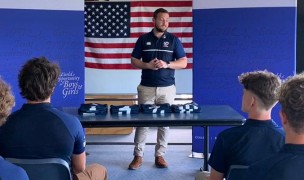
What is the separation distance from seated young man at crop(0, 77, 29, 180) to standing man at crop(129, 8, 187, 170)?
2.85 m

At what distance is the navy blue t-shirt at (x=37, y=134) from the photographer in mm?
2303

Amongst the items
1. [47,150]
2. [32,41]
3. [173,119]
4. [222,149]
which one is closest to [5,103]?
[47,150]

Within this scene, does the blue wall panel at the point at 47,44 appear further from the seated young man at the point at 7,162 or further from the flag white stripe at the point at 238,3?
the seated young man at the point at 7,162

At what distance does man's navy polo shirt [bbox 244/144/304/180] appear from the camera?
1476 mm

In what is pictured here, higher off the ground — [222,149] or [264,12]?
[264,12]

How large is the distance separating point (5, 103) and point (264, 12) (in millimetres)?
3726

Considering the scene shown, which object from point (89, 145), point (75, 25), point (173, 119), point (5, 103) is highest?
point (75, 25)

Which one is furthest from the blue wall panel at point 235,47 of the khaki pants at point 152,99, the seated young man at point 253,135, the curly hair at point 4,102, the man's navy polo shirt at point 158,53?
the curly hair at point 4,102

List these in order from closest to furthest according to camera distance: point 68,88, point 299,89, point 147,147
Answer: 1. point 299,89
2. point 68,88
3. point 147,147

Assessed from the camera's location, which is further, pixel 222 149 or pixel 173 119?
pixel 173 119

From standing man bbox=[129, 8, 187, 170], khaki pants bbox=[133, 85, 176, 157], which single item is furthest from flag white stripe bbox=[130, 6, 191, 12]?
khaki pants bbox=[133, 85, 176, 157]

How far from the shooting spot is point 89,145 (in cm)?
591

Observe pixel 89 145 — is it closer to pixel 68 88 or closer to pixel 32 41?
pixel 68 88

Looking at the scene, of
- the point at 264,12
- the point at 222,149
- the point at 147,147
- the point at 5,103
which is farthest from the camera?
the point at 147,147
